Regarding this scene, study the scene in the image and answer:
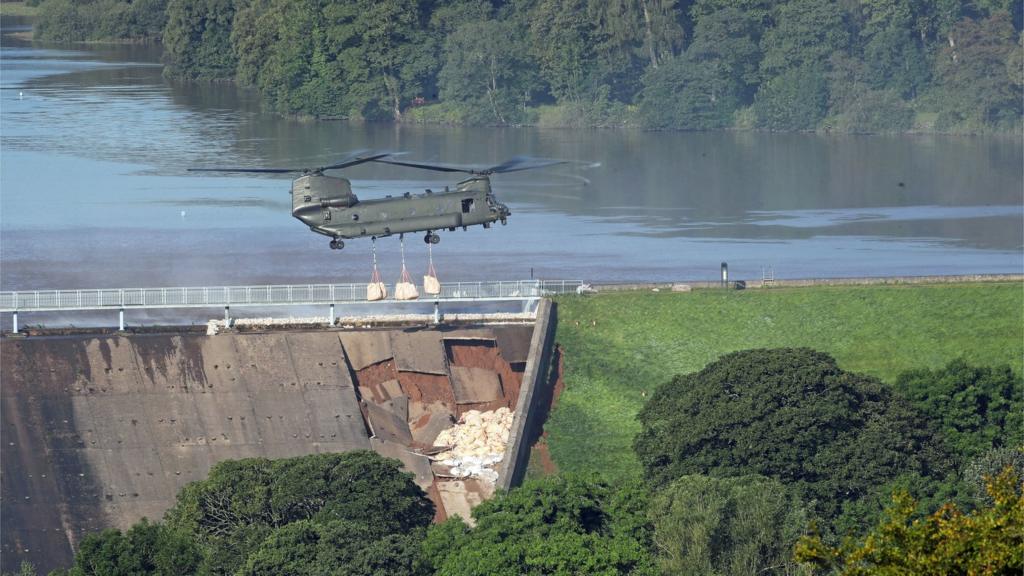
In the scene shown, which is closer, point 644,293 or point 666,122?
point 644,293

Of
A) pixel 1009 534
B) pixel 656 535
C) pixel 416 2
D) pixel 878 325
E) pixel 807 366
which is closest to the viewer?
pixel 1009 534

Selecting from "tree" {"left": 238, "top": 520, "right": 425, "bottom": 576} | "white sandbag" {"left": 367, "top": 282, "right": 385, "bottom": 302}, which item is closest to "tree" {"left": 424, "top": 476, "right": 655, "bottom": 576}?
"tree" {"left": 238, "top": 520, "right": 425, "bottom": 576}

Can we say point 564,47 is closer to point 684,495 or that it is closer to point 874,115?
point 874,115

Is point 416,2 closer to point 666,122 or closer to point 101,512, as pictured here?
point 666,122

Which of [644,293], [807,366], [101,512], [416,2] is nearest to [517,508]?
[807,366]

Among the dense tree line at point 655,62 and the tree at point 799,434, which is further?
the dense tree line at point 655,62

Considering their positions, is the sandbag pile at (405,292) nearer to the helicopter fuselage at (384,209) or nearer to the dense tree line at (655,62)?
the helicopter fuselage at (384,209)

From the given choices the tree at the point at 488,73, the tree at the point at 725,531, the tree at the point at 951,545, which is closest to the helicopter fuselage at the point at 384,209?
the tree at the point at 725,531

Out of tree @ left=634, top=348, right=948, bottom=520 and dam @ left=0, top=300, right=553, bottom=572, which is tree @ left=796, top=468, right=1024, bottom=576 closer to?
tree @ left=634, top=348, right=948, bottom=520
